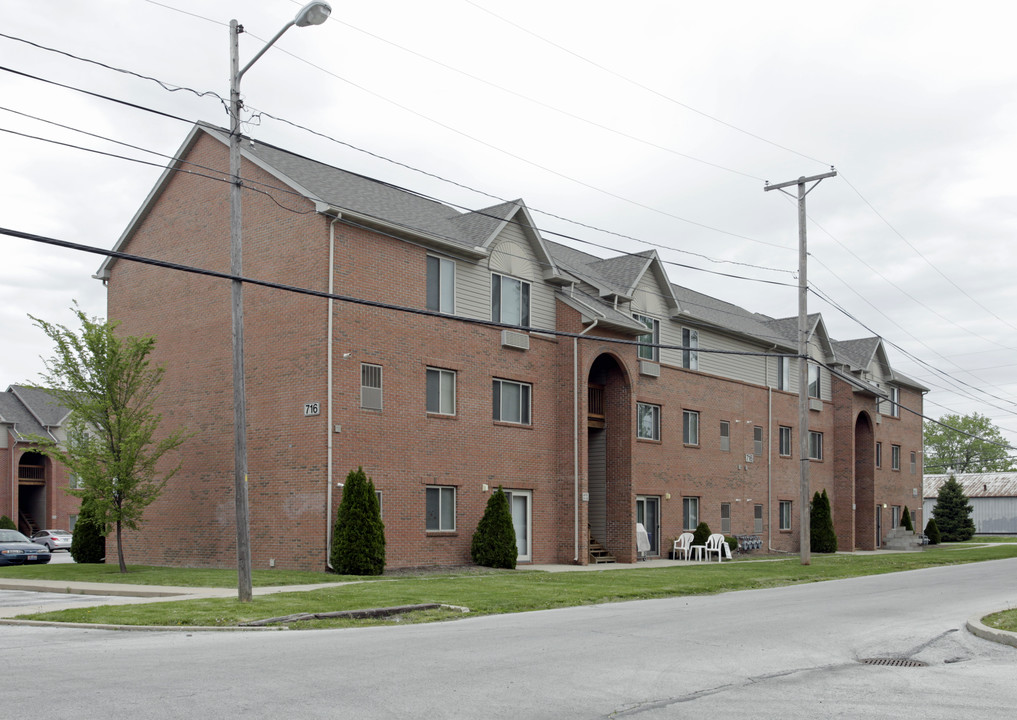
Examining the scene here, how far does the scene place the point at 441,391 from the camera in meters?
28.5

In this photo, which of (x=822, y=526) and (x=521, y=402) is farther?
(x=822, y=526)

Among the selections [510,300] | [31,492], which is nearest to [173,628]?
[510,300]

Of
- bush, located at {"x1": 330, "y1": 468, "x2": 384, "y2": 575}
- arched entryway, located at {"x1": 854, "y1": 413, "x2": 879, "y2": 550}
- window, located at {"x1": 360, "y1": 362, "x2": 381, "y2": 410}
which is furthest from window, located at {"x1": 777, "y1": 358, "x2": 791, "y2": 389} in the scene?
bush, located at {"x1": 330, "y1": 468, "x2": 384, "y2": 575}

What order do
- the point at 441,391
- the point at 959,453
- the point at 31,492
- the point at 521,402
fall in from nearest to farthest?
the point at 441,391 < the point at 521,402 < the point at 31,492 < the point at 959,453

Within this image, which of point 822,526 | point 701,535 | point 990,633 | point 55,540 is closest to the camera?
point 990,633

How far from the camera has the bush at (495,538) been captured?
2805 cm

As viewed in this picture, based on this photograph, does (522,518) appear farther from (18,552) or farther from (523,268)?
(18,552)

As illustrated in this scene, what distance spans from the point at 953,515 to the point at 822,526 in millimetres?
32193

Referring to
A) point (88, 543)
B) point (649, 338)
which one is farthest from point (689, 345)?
point (88, 543)

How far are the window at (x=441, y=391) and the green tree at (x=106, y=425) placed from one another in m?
6.93

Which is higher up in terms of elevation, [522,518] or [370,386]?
[370,386]

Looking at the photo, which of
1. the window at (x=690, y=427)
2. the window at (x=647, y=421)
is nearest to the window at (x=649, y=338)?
the window at (x=647, y=421)

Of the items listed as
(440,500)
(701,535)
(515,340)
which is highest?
(515,340)

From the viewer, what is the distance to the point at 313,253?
25891 mm
